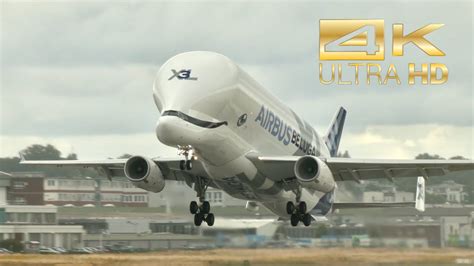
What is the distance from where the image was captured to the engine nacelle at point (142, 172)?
4338cm

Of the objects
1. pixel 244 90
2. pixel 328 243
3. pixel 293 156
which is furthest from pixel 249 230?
pixel 244 90

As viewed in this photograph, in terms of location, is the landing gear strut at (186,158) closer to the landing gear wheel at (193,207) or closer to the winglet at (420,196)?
the landing gear wheel at (193,207)

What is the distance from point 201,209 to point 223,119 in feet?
23.1

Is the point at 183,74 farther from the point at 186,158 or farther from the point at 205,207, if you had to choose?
the point at 205,207

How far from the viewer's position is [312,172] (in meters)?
42.2

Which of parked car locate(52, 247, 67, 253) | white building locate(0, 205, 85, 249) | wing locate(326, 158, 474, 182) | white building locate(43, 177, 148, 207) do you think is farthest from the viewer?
white building locate(43, 177, 148, 207)

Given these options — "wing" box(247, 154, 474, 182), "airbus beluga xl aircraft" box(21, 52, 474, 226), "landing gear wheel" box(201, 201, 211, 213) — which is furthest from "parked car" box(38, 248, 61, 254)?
"wing" box(247, 154, 474, 182)

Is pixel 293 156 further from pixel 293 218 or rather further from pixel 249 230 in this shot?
pixel 249 230

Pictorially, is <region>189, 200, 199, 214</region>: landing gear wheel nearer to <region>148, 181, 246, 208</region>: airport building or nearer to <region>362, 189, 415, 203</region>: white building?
<region>148, 181, 246, 208</region>: airport building

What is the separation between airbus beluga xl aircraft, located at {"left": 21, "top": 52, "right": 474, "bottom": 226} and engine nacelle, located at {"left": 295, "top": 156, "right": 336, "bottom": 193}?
0.11 ft

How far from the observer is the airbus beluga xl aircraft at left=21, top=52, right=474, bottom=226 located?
38.5 meters

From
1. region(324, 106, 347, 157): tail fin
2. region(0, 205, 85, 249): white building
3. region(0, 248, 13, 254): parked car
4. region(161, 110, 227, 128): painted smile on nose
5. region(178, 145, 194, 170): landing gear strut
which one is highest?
region(324, 106, 347, 157): tail fin

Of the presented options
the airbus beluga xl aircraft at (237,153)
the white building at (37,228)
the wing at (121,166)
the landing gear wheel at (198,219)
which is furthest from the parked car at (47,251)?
the landing gear wheel at (198,219)

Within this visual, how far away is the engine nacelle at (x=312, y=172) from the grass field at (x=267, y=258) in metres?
5.17
